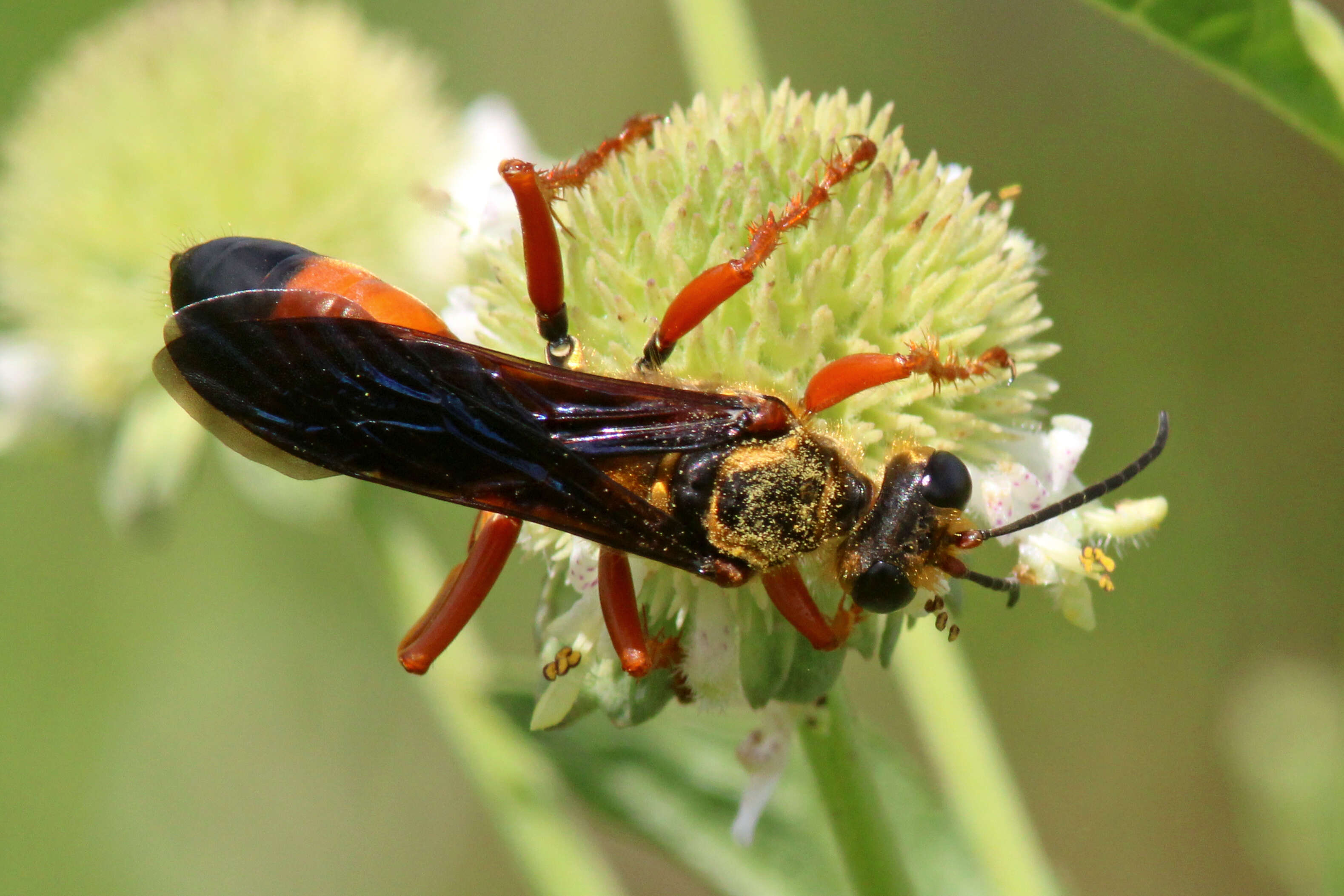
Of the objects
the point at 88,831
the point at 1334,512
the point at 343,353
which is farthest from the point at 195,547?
the point at 1334,512

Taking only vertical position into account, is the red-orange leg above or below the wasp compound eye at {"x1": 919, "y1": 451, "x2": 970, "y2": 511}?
below

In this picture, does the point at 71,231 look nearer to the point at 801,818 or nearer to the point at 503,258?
the point at 503,258

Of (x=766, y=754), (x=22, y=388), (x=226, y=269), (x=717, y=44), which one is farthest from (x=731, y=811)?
(x=22, y=388)

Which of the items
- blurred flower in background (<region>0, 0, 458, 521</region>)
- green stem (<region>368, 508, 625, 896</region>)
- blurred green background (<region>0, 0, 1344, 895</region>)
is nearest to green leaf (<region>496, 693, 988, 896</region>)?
green stem (<region>368, 508, 625, 896</region>)

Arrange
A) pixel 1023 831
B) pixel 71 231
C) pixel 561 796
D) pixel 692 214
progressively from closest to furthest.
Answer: pixel 692 214 → pixel 1023 831 → pixel 561 796 → pixel 71 231

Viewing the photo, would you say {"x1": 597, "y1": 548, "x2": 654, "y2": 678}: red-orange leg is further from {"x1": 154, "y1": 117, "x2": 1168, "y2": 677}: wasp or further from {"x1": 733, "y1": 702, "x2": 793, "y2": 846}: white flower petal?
{"x1": 733, "y1": 702, "x2": 793, "y2": 846}: white flower petal

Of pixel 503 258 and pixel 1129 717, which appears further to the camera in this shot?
pixel 1129 717

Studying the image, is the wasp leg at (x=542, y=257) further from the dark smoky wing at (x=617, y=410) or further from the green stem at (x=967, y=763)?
the green stem at (x=967, y=763)
